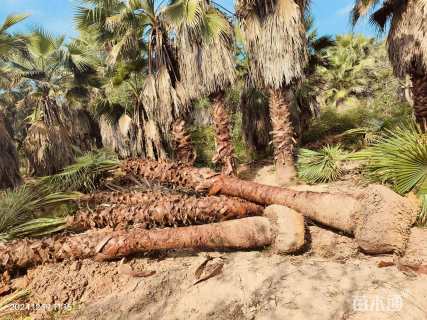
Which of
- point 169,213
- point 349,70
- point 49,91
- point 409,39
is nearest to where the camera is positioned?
point 169,213

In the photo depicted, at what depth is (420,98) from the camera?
8312 millimetres

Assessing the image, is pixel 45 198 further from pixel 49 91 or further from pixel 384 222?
pixel 49 91

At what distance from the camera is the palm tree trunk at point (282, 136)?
9703mm

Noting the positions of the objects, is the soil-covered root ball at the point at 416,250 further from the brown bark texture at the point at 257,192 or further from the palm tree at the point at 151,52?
the palm tree at the point at 151,52

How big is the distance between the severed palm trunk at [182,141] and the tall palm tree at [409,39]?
6.64m

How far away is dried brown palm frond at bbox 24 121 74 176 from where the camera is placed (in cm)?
1098

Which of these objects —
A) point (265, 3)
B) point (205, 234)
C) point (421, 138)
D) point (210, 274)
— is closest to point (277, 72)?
point (265, 3)

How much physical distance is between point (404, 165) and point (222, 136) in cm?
591

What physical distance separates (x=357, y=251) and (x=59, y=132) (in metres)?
11.1

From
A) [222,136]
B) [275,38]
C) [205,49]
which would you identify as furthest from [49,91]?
[275,38]

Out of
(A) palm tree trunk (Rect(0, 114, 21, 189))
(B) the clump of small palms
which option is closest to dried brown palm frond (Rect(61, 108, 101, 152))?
(A) palm tree trunk (Rect(0, 114, 21, 189))

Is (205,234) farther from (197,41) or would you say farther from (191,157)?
(197,41)

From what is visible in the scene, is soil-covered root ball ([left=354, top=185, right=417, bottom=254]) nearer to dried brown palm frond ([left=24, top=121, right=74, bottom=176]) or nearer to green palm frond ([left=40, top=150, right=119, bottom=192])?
green palm frond ([left=40, top=150, right=119, bottom=192])

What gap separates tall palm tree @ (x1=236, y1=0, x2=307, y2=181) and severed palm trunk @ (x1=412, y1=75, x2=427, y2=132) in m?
3.21
